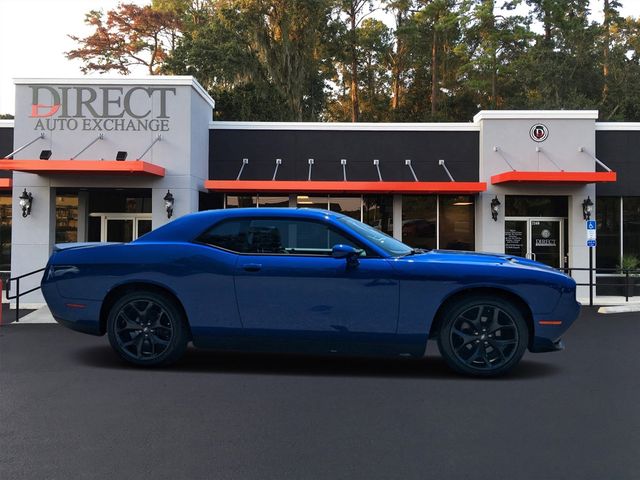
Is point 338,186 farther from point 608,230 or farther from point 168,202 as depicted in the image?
point 608,230

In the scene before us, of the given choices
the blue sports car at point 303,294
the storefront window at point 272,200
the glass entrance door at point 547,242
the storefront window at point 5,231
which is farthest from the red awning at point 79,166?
the glass entrance door at point 547,242

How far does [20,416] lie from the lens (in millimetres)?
4953

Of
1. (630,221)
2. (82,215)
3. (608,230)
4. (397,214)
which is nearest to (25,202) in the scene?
(82,215)

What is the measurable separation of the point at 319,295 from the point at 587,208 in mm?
13830

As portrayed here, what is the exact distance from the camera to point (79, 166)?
14539 mm

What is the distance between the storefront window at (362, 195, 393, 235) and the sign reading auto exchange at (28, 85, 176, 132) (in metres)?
6.33

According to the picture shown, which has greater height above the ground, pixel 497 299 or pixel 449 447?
pixel 497 299

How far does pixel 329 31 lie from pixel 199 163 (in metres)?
20.7

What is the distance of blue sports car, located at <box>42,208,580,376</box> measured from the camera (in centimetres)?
612

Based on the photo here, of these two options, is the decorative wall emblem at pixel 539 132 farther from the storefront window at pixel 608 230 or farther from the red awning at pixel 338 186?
the storefront window at pixel 608 230

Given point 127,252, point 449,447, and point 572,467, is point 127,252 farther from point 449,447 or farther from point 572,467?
point 572,467

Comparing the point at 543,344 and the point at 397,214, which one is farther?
the point at 397,214

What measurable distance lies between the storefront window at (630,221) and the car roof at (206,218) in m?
15.4

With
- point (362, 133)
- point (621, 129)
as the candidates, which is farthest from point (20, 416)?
point (621, 129)
